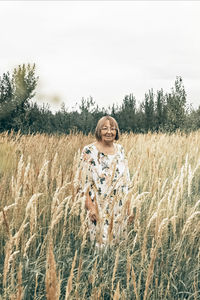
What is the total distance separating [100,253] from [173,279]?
1.36 feet

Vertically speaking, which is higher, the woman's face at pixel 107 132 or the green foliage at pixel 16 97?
the green foliage at pixel 16 97

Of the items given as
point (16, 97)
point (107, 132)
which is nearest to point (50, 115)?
point (16, 97)

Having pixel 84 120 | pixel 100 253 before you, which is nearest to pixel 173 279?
pixel 100 253

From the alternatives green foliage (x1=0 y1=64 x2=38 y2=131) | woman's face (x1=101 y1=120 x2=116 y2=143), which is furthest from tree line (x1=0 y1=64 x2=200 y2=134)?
woman's face (x1=101 y1=120 x2=116 y2=143)

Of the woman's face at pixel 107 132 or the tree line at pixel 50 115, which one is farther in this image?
the tree line at pixel 50 115

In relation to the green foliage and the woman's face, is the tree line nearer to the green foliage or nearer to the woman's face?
the green foliage

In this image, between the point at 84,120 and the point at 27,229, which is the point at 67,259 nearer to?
the point at 27,229

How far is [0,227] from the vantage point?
215cm

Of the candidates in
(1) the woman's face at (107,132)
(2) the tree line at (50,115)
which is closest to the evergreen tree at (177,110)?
(2) the tree line at (50,115)

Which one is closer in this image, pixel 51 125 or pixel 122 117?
pixel 51 125

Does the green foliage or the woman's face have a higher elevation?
the green foliage

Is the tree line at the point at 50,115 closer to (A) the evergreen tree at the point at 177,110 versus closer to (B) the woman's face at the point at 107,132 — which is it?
(A) the evergreen tree at the point at 177,110

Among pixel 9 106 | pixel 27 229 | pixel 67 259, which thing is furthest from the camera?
pixel 9 106

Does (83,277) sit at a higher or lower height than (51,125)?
lower
